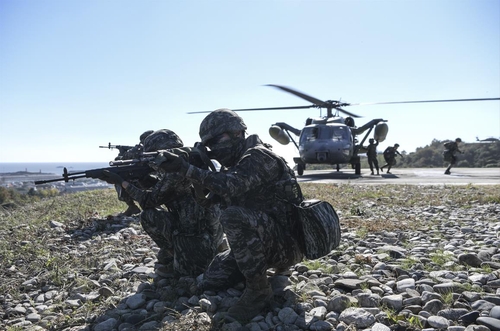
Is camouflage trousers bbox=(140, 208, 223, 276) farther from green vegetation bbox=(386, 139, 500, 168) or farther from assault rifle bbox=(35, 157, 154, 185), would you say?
green vegetation bbox=(386, 139, 500, 168)

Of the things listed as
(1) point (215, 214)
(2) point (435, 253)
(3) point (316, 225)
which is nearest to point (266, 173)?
(3) point (316, 225)

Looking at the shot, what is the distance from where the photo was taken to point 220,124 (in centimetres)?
335

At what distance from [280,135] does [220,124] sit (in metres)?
18.1

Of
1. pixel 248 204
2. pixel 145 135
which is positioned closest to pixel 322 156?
pixel 145 135

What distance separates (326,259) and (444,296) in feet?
4.93

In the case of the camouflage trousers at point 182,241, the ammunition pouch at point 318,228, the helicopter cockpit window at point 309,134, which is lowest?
the camouflage trousers at point 182,241

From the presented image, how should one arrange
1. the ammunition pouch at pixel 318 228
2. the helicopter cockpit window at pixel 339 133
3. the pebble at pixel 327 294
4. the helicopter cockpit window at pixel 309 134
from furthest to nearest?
1. the helicopter cockpit window at pixel 309 134
2. the helicopter cockpit window at pixel 339 133
3. the ammunition pouch at pixel 318 228
4. the pebble at pixel 327 294

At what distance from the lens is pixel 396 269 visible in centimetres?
371

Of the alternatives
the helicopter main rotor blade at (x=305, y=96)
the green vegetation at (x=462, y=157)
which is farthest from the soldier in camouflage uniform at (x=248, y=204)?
the green vegetation at (x=462, y=157)

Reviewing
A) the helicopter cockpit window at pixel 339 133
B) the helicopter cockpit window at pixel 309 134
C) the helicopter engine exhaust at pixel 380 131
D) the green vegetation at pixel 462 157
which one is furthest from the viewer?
the green vegetation at pixel 462 157

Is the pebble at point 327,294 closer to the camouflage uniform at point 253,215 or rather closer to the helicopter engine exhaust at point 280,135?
the camouflage uniform at point 253,215

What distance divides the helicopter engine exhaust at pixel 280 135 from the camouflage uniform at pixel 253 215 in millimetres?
17992

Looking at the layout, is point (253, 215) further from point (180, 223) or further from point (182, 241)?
point (180, 223)

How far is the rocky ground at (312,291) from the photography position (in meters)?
2.71
